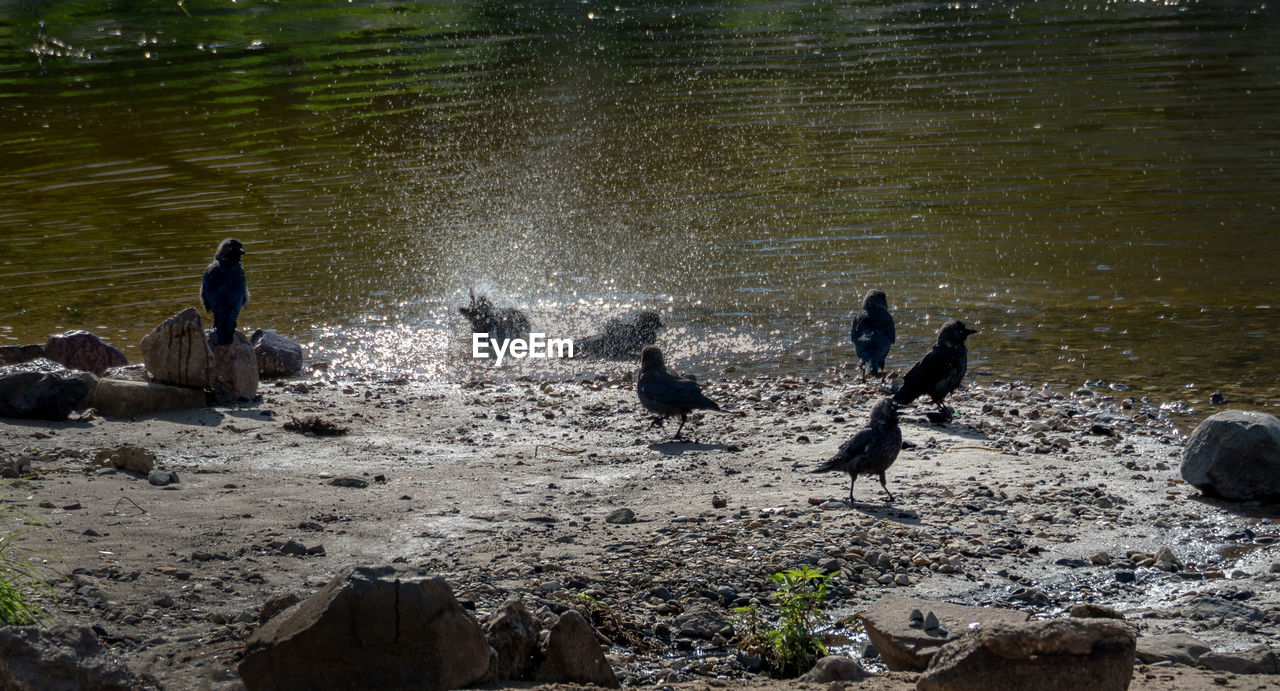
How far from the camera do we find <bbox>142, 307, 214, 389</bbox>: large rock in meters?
10.4

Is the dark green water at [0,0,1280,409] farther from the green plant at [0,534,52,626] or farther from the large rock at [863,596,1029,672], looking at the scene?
the large rock at [863,596,1029,672]

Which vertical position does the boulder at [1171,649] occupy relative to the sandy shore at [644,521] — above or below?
below

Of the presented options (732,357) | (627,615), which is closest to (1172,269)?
(732,357)

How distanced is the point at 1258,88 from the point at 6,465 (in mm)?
26494

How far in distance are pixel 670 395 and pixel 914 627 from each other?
170 inches

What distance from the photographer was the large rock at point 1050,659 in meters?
4.65

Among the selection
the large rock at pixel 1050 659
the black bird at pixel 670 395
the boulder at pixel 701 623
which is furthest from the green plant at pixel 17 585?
the black bird at pixel 670 395

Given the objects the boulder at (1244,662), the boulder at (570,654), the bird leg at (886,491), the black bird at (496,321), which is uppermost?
the black bird at (496,321)

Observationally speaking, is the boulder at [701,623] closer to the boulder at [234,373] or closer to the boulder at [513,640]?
the boulder at [513,640]

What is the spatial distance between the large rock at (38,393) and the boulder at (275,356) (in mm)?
2500

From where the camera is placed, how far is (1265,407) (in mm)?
10227

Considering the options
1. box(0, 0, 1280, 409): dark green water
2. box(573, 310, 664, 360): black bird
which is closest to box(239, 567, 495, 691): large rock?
box(0, 0, 1280, 409): dark green water

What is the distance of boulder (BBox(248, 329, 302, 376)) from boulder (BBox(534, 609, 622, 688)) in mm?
7661

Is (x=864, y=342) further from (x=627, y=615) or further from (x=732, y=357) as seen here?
(x=627, y=615)
